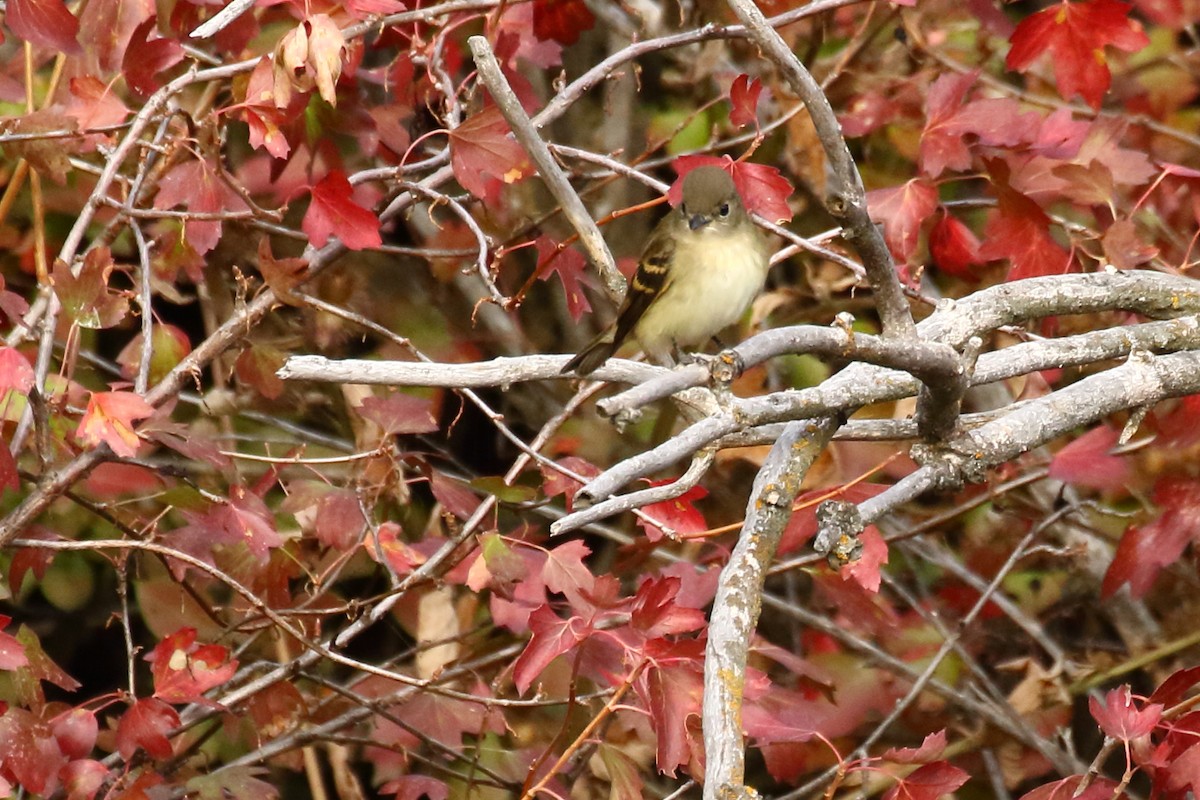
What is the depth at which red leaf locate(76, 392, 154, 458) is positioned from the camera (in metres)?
2.75

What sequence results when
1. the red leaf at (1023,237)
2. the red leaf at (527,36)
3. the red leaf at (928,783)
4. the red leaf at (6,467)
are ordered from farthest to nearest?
the red leaf at (527,36) < the red leaf at (1023,237) < the red leaf at (6,467) < the red leaf at (928,783)

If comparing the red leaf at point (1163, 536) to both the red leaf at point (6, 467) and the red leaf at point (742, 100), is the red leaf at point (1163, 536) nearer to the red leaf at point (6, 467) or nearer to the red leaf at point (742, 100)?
the red leaf at point (742, 100)

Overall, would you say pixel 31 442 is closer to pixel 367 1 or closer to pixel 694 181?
pixel 367 1

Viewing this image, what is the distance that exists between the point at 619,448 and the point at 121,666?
2.07 metres

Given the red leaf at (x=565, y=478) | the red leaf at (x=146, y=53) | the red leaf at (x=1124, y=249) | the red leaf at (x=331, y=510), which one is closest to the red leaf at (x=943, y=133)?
the red leaf at (x=1124, y=249)

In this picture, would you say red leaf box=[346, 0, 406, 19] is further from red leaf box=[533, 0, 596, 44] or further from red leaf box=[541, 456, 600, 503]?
red leaf box=[541, 456, 600, 503]

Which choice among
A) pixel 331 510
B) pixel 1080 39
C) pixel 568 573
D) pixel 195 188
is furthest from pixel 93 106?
pixel 1080 39

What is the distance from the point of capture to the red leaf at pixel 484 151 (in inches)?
126

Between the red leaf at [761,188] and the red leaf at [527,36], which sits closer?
the red leaf at [761,188]

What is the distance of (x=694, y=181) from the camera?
362 centimetres

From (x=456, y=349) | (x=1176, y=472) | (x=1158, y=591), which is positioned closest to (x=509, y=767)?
(x=456, y=349)

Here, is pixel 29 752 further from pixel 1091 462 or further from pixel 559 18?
pixel 1091 462

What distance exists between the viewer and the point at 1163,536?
11.7 feet

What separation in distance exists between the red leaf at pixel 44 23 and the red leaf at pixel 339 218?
2.01 ft
